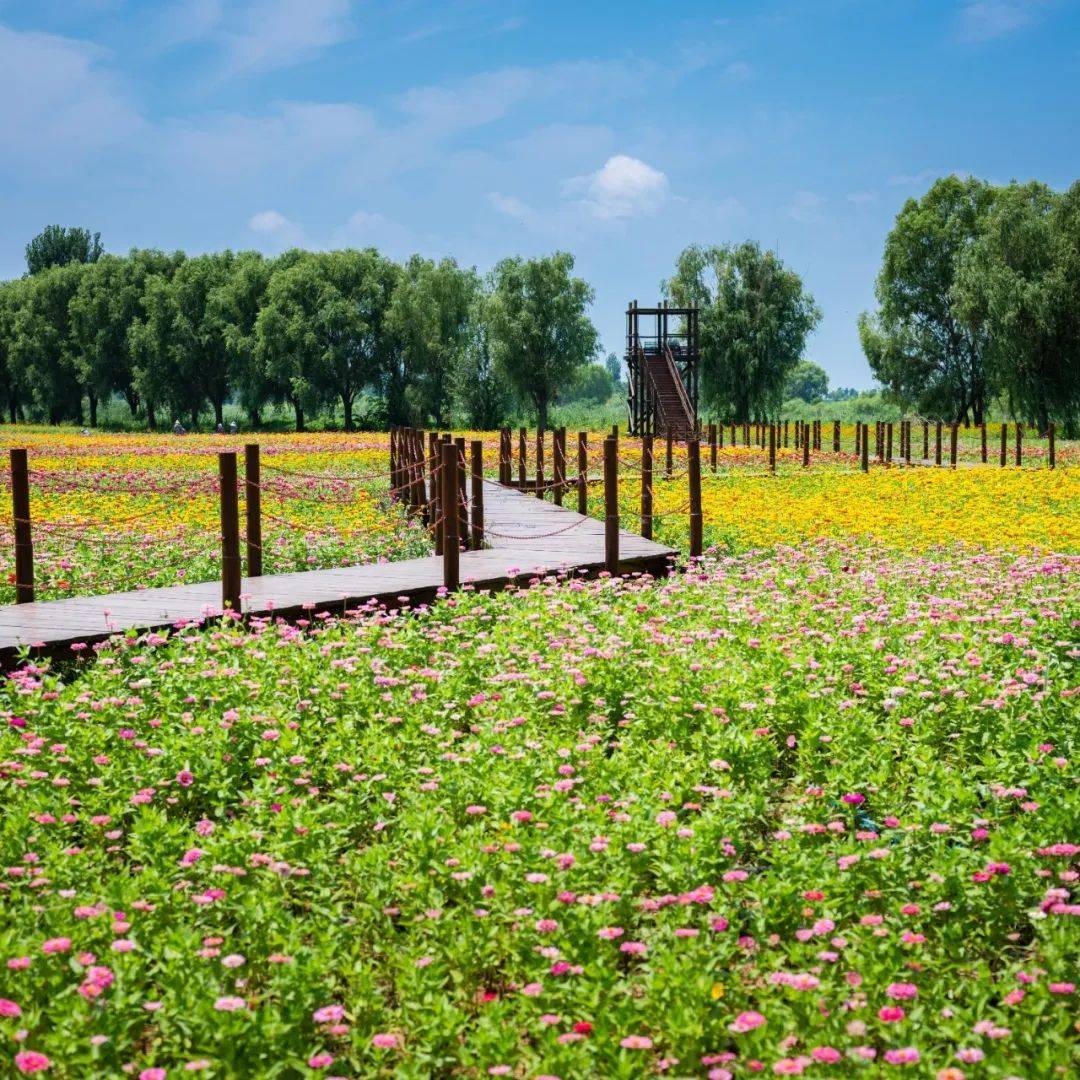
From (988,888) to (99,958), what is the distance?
3.16 metres

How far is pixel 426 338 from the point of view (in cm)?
6694

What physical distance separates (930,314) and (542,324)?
19259 mm

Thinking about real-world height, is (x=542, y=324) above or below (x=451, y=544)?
above

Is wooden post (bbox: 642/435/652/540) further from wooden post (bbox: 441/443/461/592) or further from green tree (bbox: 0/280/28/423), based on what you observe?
green tree (bbox: 0/280/28/423)

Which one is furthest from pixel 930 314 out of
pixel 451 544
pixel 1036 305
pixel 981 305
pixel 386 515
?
pixel 451 544

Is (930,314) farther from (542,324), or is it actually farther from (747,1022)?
(747,1022)

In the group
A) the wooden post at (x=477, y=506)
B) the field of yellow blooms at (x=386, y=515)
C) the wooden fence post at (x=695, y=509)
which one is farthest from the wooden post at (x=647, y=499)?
the wooden post at (x=477, y=506)

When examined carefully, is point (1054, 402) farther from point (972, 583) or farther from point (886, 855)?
point (886, 855)

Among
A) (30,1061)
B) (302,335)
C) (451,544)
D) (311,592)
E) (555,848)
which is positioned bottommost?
(30,1061)

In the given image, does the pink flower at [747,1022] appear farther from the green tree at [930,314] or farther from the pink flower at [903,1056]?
the green tree at [930,314]

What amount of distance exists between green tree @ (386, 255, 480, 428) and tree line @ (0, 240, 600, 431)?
84 millimetres

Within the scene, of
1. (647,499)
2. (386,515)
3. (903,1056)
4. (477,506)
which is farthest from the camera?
(386,515)

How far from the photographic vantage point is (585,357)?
62812mm

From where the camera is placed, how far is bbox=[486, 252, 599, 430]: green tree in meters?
61.5
